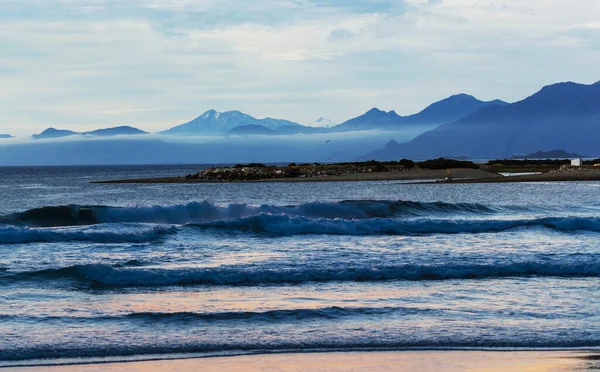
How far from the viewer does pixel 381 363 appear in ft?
36.7

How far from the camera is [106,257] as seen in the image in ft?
70.9

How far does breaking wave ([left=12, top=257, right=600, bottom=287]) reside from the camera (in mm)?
17438

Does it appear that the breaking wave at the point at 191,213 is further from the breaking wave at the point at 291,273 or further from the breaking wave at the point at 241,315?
the breaking wave at the point at 241,315

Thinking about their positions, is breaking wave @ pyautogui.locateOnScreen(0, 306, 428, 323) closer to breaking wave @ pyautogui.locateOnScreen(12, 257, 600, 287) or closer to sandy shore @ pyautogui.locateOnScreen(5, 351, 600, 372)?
sandy shore @ pyautogui.locateOnScreen(5, 351, 600, 372)

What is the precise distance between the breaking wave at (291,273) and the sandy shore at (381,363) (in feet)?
19.0

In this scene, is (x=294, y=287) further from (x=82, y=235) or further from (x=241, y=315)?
(x=82, y=235)

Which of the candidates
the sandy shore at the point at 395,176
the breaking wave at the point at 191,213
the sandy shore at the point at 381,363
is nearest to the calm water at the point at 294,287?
the sandy shore at the point at 381,363

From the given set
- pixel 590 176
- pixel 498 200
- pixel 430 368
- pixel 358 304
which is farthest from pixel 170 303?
pixel 590 176

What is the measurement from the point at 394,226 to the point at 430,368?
58.1 ft

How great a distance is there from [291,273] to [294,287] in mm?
1217

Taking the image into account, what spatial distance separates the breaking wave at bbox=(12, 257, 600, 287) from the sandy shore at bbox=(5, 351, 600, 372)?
579cm

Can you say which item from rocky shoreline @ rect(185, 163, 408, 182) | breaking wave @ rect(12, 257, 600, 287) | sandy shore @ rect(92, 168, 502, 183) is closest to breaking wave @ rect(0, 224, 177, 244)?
breaking wave @ rect(12, 257, 600, 287)

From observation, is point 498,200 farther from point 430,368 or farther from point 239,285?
point 430,368

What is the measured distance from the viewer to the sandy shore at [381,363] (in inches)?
429
